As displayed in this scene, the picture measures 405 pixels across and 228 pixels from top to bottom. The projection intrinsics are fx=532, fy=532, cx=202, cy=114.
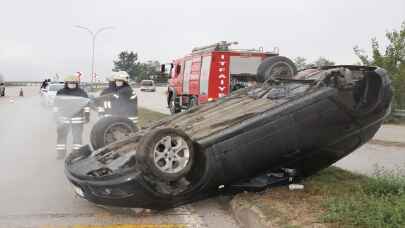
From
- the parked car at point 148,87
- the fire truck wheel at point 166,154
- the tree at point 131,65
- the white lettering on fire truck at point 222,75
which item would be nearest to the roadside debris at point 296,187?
the fire truck wheel at point 166,154

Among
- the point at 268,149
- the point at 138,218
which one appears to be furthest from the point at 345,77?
the point at 138,218

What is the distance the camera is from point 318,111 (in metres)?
5.97

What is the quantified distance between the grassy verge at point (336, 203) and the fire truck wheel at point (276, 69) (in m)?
2.01

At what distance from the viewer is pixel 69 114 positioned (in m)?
9.59

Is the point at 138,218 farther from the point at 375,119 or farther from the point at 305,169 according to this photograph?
the point at 375,119

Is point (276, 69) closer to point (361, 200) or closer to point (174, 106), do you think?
point (361, 200)

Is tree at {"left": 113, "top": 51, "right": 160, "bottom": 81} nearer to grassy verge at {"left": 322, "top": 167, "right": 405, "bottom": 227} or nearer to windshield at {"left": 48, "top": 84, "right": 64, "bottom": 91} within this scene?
windshield at {"left": 48, "top": 84, "right": 64, "bottom": 91}

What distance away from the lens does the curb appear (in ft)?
16.5

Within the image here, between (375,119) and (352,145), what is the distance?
43 centimetres

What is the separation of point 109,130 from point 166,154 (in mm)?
2222

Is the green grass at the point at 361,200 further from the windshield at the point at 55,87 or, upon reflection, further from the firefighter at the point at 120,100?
the windshield at the point at 55,87

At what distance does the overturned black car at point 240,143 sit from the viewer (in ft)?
17.2

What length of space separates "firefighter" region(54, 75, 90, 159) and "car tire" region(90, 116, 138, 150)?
229cm

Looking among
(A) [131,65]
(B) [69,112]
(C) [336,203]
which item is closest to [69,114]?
(B) [69,112]
